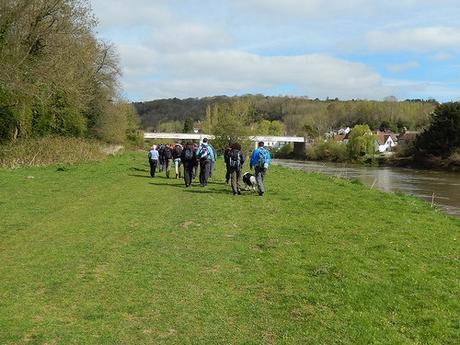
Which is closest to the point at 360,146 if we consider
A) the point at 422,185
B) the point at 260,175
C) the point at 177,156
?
the point at 422,185

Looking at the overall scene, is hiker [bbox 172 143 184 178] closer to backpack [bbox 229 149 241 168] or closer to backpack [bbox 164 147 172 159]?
backpack [bbox 164 147 172 159]

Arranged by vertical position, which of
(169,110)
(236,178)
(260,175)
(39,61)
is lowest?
(236,178)

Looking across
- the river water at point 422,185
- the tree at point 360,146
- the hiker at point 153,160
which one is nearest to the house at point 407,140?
the tree at point 360,146

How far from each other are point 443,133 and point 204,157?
2458 inches

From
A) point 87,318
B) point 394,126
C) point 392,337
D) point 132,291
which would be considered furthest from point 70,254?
point 394,126

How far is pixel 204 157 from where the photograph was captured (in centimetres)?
1959

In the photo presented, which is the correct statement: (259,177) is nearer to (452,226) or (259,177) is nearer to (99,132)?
(452,226)

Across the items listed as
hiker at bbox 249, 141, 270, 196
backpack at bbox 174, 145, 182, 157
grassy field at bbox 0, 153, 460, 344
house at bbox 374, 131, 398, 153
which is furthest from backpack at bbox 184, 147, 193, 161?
house at bbox 374, 131, 398, 153

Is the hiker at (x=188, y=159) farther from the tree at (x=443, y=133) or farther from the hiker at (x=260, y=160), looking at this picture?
the tree at (x=443, y=133)

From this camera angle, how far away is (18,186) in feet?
57.8

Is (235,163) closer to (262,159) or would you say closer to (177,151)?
(262,159)

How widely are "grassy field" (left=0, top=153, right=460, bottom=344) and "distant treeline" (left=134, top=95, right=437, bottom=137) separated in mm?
114439

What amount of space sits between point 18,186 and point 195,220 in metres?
8.63

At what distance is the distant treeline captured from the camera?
14975 centimetres
